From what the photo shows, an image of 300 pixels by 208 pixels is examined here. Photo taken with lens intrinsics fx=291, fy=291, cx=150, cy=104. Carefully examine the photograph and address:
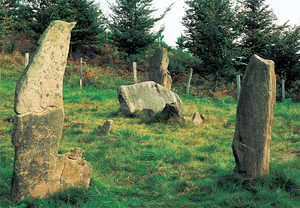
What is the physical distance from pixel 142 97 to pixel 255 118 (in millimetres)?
7600

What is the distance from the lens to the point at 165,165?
641 centimetres

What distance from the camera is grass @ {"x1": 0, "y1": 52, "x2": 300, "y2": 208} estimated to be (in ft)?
15.3

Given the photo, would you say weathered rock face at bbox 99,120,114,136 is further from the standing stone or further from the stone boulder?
the standing stone

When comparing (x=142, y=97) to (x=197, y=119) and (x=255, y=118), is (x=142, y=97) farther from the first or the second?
(x=255, y=118)

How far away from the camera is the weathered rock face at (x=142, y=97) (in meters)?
11.8

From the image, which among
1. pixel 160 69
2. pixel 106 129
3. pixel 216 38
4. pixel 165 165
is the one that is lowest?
pixel 165 165

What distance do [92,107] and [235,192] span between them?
9.42 m

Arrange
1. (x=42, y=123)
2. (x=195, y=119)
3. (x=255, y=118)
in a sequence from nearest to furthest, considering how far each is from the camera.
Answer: (x=42, y=123), (x=255, y=118), (x=195, y=119)

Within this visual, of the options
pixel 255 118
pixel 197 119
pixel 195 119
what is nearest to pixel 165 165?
pixel 255 118

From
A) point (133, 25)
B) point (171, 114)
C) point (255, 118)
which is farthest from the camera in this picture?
point (133, 25)

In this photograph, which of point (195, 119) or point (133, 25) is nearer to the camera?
point (195, 119)

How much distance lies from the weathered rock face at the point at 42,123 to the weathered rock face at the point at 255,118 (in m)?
3.01

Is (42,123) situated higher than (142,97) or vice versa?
(142,97)

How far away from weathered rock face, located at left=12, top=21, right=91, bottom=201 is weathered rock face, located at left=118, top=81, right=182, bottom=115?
6927 millimetres
